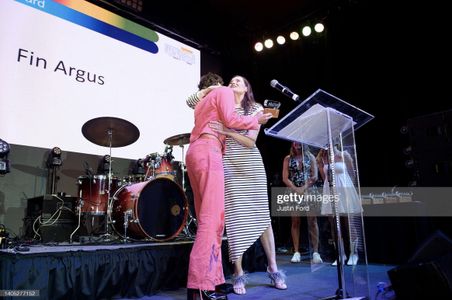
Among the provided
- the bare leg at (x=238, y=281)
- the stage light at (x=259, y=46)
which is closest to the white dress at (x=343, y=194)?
the bare leg at (x=238, y=281)

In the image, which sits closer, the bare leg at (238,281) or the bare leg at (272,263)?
the bare leg at (238,281)

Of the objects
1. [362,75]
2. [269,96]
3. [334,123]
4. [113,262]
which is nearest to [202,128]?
[334,123]

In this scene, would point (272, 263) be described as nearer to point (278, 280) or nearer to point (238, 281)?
point (278, 280)

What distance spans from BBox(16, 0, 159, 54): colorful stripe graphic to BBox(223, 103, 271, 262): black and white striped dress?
3.24m

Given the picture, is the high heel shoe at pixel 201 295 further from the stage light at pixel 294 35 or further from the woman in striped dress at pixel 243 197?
the stage light at pixel 294 35

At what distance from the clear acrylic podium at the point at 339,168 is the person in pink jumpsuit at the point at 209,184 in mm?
274

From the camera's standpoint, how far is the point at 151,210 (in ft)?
11.1

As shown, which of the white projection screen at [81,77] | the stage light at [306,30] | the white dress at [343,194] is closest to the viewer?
the white dress at [343,194]

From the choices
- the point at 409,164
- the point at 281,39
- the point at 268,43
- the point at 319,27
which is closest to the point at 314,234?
the point at 409,164

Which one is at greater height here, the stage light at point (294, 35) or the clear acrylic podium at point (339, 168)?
the stage light at point (294, 35)

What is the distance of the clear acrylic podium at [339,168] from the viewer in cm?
215

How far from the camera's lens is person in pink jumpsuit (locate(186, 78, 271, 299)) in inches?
82.0

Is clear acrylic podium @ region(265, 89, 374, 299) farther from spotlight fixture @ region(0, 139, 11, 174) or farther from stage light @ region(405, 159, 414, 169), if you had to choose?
stage light @ region(405, 159, 414, 169)

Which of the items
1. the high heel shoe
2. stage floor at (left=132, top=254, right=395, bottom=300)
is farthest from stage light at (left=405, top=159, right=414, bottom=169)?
the high heel shoe
